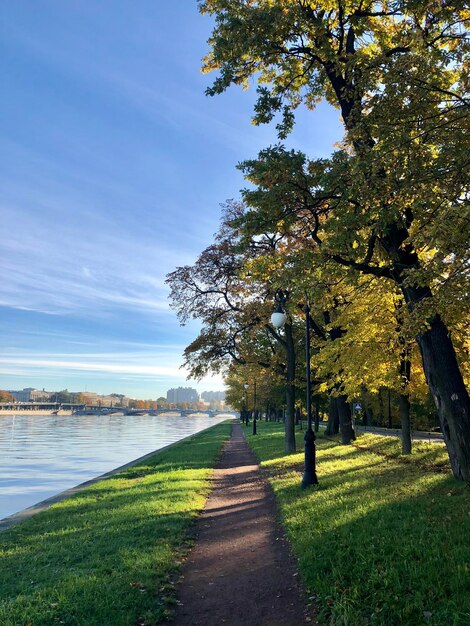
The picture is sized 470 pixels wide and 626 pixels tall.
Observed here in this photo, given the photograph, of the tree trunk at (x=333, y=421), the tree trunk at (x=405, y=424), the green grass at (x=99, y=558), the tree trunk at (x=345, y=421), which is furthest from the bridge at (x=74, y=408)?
the green grass at (x=99, y=558)

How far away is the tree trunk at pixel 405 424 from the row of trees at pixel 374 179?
16 cm

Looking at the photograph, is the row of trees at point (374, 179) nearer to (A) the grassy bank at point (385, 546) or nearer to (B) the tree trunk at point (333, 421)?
(A) the grassy bank at point (385, 546)

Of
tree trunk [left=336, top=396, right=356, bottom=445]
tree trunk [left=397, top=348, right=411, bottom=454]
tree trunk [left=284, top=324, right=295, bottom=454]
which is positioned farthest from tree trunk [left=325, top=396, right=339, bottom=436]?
tree trunk [left=397, top=348, right=411, bottom=454]

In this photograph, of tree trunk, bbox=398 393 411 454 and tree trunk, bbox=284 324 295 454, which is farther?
tree trunk, bbox=284 324 295 454

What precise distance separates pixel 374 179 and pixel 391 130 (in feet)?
2.82

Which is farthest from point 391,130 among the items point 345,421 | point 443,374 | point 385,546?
point 345,421

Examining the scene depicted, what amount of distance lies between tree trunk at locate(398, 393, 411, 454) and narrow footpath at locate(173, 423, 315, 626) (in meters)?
8.52

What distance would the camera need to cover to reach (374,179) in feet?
25.4

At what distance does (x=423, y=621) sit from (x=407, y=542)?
78.2 inches

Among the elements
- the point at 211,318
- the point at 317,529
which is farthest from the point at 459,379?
the point at 211,318

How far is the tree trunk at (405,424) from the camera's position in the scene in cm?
1772

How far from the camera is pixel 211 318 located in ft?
76.9

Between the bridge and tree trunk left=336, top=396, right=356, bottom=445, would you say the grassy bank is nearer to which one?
tree trunk left=336, top=396, right=356, bottom=445

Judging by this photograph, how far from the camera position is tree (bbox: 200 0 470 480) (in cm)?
741
